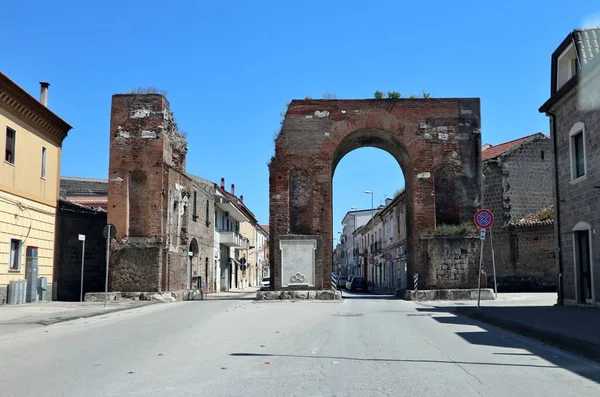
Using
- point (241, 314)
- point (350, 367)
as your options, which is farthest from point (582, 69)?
point (350, 367)

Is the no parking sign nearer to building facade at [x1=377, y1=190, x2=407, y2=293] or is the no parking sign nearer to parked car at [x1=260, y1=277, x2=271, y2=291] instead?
parked car at [x1=260, y1=277, x2=271, y2=291]

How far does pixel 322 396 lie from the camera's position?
660 centimetres

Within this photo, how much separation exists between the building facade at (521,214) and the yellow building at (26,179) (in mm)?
24215

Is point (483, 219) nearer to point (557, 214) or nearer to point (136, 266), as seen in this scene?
point (557, 214)

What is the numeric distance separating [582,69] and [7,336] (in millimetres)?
17647

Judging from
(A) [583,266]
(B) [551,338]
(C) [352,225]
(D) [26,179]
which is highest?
(C) [352,225]

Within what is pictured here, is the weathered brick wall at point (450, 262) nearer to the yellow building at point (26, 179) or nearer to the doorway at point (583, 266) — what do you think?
the doorway at point (583, 266)

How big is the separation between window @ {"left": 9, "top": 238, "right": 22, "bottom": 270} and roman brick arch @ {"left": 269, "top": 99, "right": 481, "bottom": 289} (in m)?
10.6

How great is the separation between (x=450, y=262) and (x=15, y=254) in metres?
18.2

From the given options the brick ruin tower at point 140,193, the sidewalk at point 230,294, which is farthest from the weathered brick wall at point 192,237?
the sidewalk at point 230,294

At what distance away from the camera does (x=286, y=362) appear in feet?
29.5

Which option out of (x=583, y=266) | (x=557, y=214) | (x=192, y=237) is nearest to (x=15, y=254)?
(x=192, y=237)

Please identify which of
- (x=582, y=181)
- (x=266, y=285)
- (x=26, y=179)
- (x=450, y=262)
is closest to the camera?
(x=582, y=181)

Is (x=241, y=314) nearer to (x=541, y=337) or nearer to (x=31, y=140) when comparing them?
(x=541, y=337)
